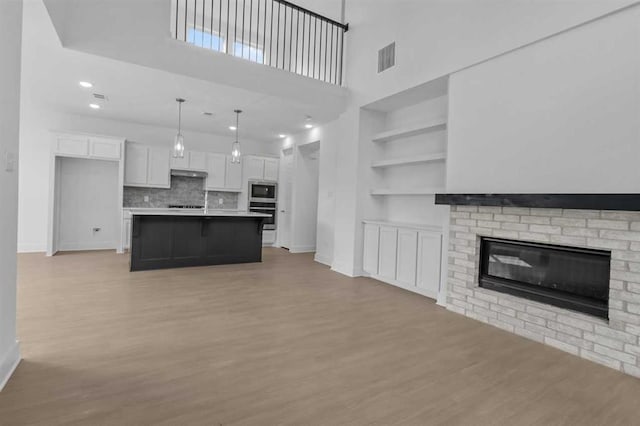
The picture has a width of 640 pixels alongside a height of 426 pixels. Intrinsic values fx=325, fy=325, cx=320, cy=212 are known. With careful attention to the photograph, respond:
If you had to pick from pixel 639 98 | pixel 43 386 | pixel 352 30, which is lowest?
pixel 43 386

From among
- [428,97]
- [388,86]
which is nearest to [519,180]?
[428,97]

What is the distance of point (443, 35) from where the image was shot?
3.95 m

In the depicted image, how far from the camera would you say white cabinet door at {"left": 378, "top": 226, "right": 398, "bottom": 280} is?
4715mm

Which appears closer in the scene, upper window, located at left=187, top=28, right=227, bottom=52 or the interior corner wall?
the interior corner wall

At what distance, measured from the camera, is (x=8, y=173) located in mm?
1986

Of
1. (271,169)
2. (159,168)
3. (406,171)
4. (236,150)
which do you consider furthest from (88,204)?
(406,171)

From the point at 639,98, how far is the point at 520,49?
1.14 metres

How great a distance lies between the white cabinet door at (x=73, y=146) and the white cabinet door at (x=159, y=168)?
1.14 meters

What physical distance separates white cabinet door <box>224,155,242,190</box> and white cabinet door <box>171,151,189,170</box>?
918mm

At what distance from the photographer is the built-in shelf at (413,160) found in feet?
13.7

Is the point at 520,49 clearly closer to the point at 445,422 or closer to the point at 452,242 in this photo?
the point at 452,242

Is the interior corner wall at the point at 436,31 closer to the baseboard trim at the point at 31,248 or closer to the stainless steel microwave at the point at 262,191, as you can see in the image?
the stainless steel microwave at the point at 262,191

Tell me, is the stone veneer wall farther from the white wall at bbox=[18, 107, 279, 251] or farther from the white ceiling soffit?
the white wall at bbox=[18, 107, 279, 251]

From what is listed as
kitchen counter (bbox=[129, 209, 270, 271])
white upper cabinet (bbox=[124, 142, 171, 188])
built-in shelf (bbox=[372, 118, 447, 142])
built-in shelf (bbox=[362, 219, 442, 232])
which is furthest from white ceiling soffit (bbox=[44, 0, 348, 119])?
white upper cabinet (bbox=[124, 142, 171, 188])
